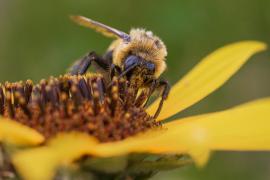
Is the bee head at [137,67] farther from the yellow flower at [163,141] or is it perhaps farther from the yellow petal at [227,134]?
the yellow petal at [227,134]

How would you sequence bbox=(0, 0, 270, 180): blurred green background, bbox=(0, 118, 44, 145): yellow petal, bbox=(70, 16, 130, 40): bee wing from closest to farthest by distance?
bbox=(0, 118, 44, 145): yellow petal < bbox=(70, 16, 130, 40): bee wing < bbox=(0, 0, 270, 180): blurred green background

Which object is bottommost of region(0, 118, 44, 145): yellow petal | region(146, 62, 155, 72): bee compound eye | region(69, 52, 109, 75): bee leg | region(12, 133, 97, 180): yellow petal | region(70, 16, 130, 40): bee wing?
region(12, 133, 97, 180): yellow petal

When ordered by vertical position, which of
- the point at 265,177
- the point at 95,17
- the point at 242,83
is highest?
the point at 95,17

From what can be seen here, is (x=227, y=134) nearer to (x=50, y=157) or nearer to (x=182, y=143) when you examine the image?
(x=182, y=143)

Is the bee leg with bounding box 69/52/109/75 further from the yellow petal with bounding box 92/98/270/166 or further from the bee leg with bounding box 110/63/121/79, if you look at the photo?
the yellow petal with bounding box 92/98/270/166

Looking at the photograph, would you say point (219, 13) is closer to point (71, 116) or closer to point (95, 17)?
point (95, 17)

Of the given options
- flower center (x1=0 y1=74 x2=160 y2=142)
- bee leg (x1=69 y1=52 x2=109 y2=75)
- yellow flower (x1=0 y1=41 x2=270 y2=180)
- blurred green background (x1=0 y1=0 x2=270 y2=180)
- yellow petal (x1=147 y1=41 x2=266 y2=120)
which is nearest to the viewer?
yellow flower (x1=0 y1=41 x2=270 y2=180)

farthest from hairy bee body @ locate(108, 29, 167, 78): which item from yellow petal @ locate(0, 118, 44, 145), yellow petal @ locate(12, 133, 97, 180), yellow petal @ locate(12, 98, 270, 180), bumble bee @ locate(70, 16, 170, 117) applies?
yellow petal @ locate(12, 133, 97, 180)

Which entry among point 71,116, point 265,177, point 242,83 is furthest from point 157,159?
point 242,83
